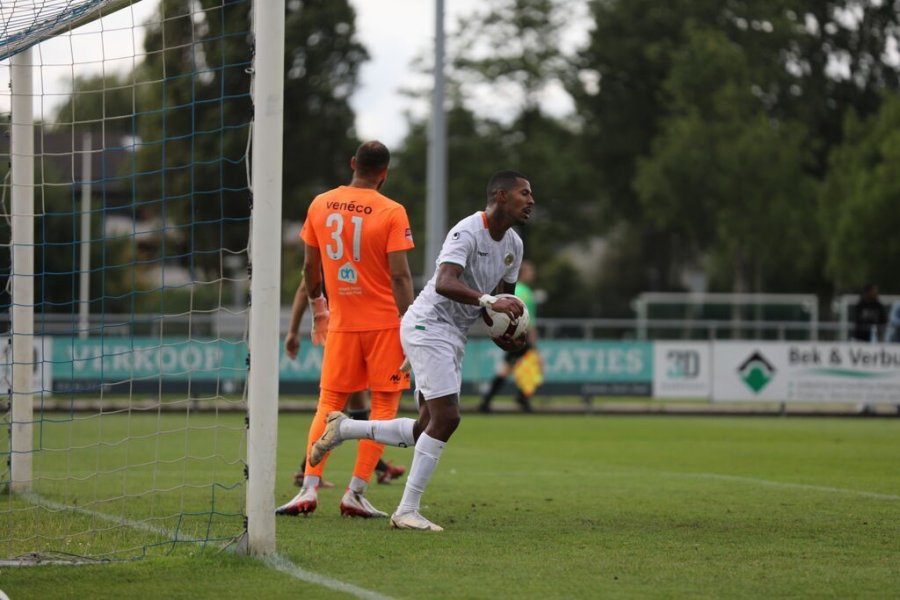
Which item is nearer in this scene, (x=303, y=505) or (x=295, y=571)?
(x=295, y=571)

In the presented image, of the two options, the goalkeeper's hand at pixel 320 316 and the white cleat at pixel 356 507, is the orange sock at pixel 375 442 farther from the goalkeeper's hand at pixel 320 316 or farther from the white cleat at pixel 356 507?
the goalkeeper's hand at pixel 320 316

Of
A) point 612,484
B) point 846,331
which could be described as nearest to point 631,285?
point 846,331

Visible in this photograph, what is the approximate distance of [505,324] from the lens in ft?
24.5

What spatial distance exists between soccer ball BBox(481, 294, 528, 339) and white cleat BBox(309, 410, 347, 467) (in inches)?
43.4

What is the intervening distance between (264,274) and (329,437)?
5.95 feet

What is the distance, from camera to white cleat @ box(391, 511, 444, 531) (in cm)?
752

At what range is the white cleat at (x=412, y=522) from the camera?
296 inches

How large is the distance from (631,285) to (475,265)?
60.6 metres

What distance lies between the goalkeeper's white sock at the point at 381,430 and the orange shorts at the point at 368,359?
40 centimetres

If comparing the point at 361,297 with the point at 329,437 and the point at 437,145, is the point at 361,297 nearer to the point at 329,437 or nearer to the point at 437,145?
the point at 329,437

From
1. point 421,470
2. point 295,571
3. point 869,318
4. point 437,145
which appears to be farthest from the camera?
point 869,318

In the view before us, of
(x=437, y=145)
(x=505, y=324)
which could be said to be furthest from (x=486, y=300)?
(x=437, y=145)

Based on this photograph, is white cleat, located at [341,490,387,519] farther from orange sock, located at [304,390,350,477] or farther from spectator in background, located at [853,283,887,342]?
spectator in background, located at [853,283,887,342]

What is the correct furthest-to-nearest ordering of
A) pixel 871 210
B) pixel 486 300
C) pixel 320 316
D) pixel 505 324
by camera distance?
pixel 871 210, pixel 320 316, pixel 505 324, pixel 486 300
